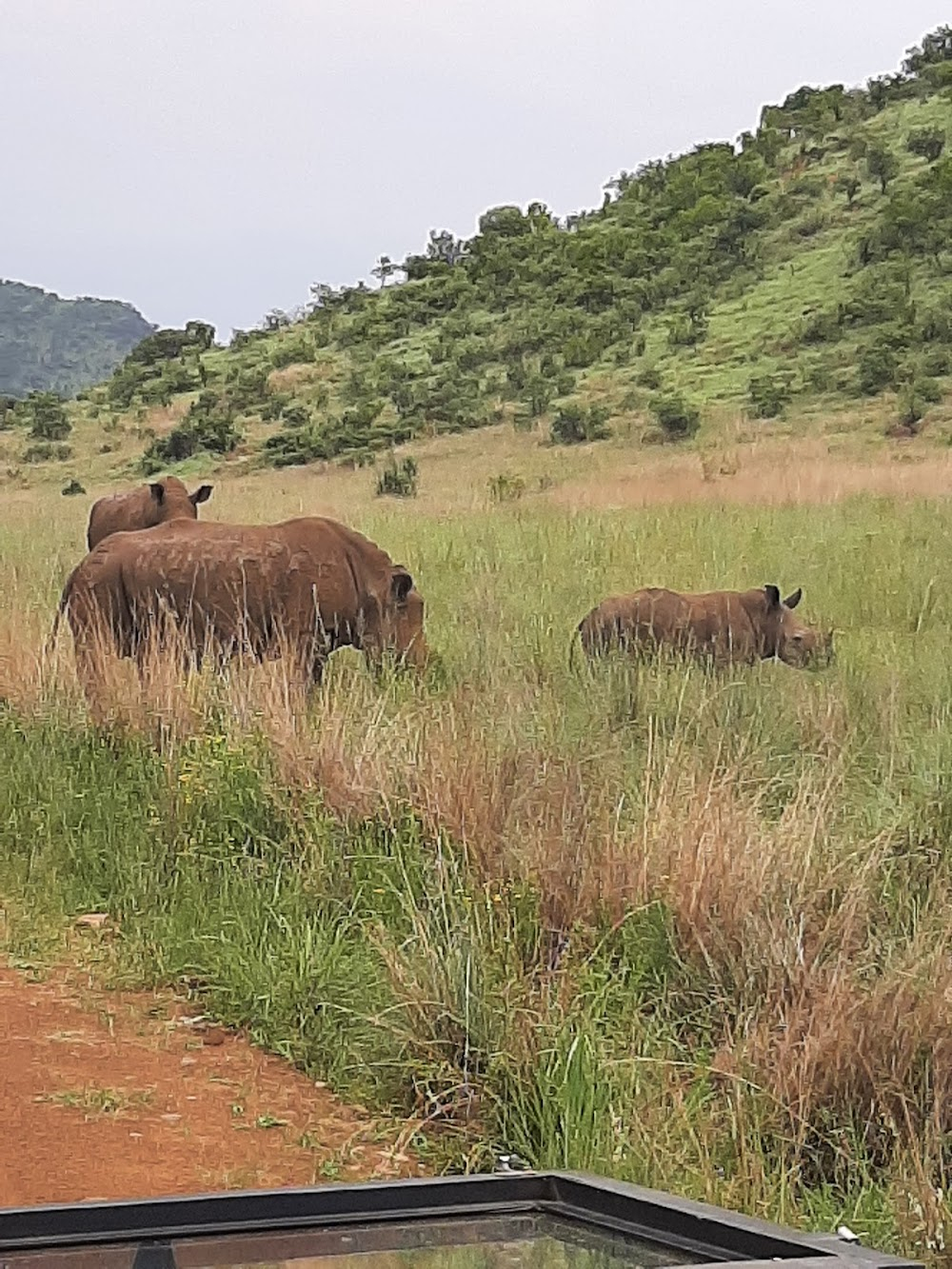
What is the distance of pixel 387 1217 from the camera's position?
2252 millimetres

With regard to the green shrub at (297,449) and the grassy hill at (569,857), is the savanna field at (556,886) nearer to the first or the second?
the grassy hill at (569,857)

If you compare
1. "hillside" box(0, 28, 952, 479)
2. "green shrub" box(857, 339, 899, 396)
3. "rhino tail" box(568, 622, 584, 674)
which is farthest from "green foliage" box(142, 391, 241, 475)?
"rhino tail" box(568, 622, 584, 674)

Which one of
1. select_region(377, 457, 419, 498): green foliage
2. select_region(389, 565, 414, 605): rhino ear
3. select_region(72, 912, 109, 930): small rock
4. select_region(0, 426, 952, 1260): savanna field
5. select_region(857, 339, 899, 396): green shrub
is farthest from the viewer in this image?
select_region(857, 339, 899, 396): green shrub

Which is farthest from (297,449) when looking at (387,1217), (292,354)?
(387,1217)

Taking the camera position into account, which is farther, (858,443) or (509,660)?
(858,443)

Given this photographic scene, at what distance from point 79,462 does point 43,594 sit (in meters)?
28.3

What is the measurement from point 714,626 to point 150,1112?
639 centimetres

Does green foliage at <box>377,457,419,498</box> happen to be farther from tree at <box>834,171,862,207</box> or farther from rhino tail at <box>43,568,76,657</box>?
tree at <box>834,171,862,207</box>

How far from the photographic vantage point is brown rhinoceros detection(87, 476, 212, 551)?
14438 mm

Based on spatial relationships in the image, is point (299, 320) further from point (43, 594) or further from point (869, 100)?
point (43, 594)

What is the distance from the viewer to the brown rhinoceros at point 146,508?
14.4m

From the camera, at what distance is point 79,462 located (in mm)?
40562

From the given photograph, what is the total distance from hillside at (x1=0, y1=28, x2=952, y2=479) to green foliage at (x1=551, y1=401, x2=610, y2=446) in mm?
50

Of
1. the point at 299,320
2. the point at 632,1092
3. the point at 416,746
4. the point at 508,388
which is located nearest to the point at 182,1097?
the point at 632,1092
